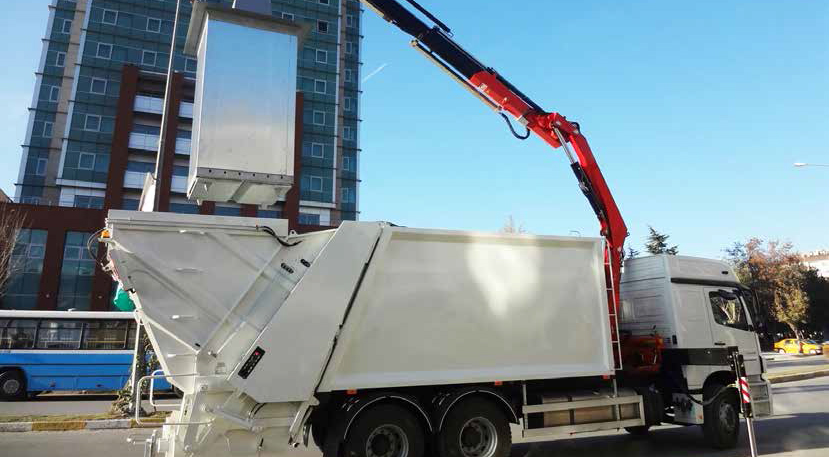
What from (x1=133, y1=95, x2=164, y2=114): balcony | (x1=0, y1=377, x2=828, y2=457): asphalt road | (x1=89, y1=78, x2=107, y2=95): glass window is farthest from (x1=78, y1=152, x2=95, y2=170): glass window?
(x1=0, y1=377, x2=828, y2=457): asphalt road

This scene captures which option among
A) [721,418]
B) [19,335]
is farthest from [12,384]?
[721,418]

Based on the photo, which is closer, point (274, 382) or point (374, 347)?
point (274, 382)

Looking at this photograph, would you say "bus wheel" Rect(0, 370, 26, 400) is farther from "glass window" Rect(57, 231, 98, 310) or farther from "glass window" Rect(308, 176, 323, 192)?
"glass window" Rect(308, 176, 323, 192)

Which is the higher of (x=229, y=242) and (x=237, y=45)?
(x=237, y=45)

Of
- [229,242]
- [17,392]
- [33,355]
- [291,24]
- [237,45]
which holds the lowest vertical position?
[17,392]

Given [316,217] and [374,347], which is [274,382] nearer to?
[374,347]

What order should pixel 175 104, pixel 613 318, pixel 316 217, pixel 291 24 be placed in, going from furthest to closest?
pixel 316 217, pixel 175 104, pixel 613 318, pixel 291 24

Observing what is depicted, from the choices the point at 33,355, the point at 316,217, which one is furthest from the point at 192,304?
the point at 316,217

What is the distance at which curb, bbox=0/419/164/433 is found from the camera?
33.4ft

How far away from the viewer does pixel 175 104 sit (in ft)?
143

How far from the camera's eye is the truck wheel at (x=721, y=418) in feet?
27.2

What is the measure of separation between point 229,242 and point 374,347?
202 centimetres

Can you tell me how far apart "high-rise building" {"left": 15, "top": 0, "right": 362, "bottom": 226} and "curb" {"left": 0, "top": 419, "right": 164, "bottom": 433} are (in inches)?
1289

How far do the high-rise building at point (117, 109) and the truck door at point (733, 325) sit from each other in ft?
126
